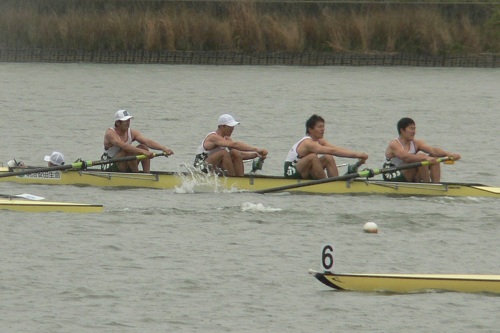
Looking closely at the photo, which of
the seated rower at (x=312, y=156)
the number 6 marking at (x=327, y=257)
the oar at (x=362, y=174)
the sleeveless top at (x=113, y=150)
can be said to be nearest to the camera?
the number 6 marking at (x=327, y=257)

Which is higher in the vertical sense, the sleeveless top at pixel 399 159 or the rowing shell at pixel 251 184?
the sleeveless top at pixel 399 159

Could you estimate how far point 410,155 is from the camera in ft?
67.2

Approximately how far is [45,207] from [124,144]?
2.58 meters

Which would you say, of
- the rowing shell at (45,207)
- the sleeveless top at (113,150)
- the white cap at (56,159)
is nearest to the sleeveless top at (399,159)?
the sleeveless top at (113,150)

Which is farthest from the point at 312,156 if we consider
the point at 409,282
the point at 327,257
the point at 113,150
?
Result: the point at 327,257

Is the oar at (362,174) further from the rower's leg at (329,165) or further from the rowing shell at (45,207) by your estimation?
the rowing shell at (45,207)

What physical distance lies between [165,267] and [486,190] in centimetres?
649

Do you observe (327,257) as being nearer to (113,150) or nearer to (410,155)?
(410,155)

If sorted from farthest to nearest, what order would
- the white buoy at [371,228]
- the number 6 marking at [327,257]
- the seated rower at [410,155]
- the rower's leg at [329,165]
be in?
1. the rower's leg at [329,165]
2. the seated rower at [410,155]
3. the white buoy at [371,228]
4. the number 6 marking at [327,257]

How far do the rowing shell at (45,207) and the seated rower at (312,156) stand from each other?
3.41 metres

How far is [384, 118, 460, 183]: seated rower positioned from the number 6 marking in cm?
632

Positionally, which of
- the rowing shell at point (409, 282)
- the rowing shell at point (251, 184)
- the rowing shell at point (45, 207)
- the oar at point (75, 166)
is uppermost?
A: the oar at point (75, 166)

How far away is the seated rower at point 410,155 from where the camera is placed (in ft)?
67.0

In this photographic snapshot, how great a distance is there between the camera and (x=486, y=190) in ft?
66.9
